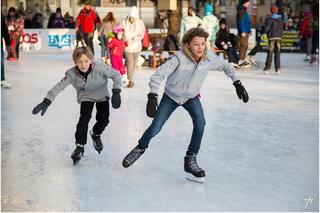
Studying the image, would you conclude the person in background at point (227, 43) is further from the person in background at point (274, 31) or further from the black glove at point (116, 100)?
the black glove at point (116, 100)

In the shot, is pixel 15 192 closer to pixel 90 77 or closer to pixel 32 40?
pixel 90 77

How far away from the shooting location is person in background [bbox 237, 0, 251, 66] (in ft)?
46.9

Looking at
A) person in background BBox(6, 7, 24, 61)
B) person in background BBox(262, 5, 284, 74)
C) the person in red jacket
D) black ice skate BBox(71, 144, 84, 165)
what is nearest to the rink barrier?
person in background BBox(6, 7, 24, 61)

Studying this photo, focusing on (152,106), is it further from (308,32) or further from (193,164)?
(308,32)

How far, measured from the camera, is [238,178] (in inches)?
188

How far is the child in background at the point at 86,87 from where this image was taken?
16.1 ft

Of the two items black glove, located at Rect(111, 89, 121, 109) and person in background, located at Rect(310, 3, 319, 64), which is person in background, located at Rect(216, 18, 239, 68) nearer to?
person in background, located at Rect(310, 3, 319, 64)

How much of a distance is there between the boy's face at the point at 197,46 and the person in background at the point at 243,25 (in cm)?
995

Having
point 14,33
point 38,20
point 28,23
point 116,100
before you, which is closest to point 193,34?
point 116,100

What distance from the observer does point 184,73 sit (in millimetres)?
4523

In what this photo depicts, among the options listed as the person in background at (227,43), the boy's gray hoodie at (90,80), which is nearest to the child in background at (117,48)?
the person in background at (227,43)

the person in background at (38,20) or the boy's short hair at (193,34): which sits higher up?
the person in background at (38,20)

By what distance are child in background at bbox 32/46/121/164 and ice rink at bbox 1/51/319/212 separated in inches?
12.4

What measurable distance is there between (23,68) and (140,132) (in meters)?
8.12
